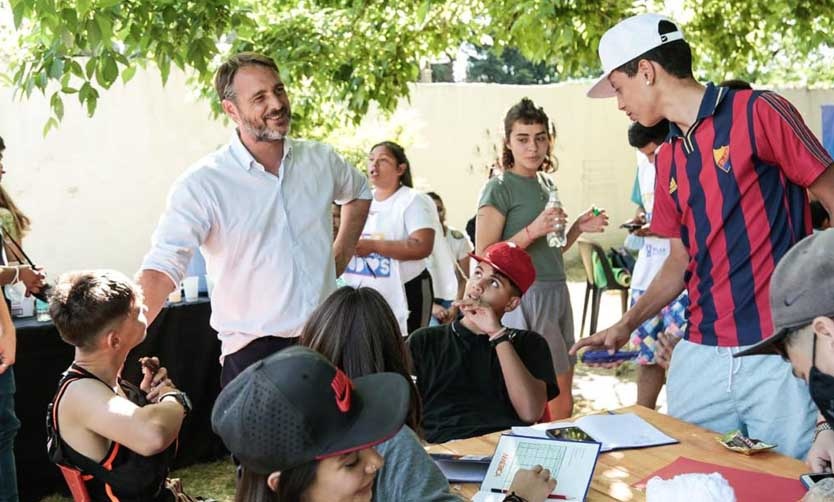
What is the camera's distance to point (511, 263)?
3.30m

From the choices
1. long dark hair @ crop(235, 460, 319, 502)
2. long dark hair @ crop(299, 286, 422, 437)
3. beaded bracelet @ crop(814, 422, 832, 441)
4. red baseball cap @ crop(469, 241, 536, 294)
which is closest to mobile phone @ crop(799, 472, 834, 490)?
→ beaded bracelet @ crop(814, 422, 832, 441)

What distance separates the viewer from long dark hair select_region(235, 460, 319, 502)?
5.05 ft

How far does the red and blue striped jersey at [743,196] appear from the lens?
251 cm

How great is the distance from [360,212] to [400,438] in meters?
1.83

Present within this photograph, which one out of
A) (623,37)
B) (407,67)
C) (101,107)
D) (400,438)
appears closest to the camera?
(400,438)

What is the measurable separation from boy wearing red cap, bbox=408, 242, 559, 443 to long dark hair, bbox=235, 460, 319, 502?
1.51 m

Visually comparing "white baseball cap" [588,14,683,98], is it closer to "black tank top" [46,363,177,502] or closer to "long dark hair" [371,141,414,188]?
"black tank top" [46,363,177,502]

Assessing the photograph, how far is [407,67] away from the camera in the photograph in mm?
6379

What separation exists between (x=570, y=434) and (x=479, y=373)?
24.5 inches

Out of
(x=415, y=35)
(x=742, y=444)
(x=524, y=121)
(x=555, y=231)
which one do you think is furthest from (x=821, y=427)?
(x=415, y=35)

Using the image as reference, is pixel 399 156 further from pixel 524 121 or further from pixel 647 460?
Result: pixel 647 460

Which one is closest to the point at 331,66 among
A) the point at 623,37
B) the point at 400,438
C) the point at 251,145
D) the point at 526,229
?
the point at 526,229

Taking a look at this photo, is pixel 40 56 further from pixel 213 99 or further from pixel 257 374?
pixel 257 374

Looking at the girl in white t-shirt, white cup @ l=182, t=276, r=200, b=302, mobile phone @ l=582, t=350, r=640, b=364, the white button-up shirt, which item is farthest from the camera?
mobile phone @ l=582, t=350, r=640, b=364
